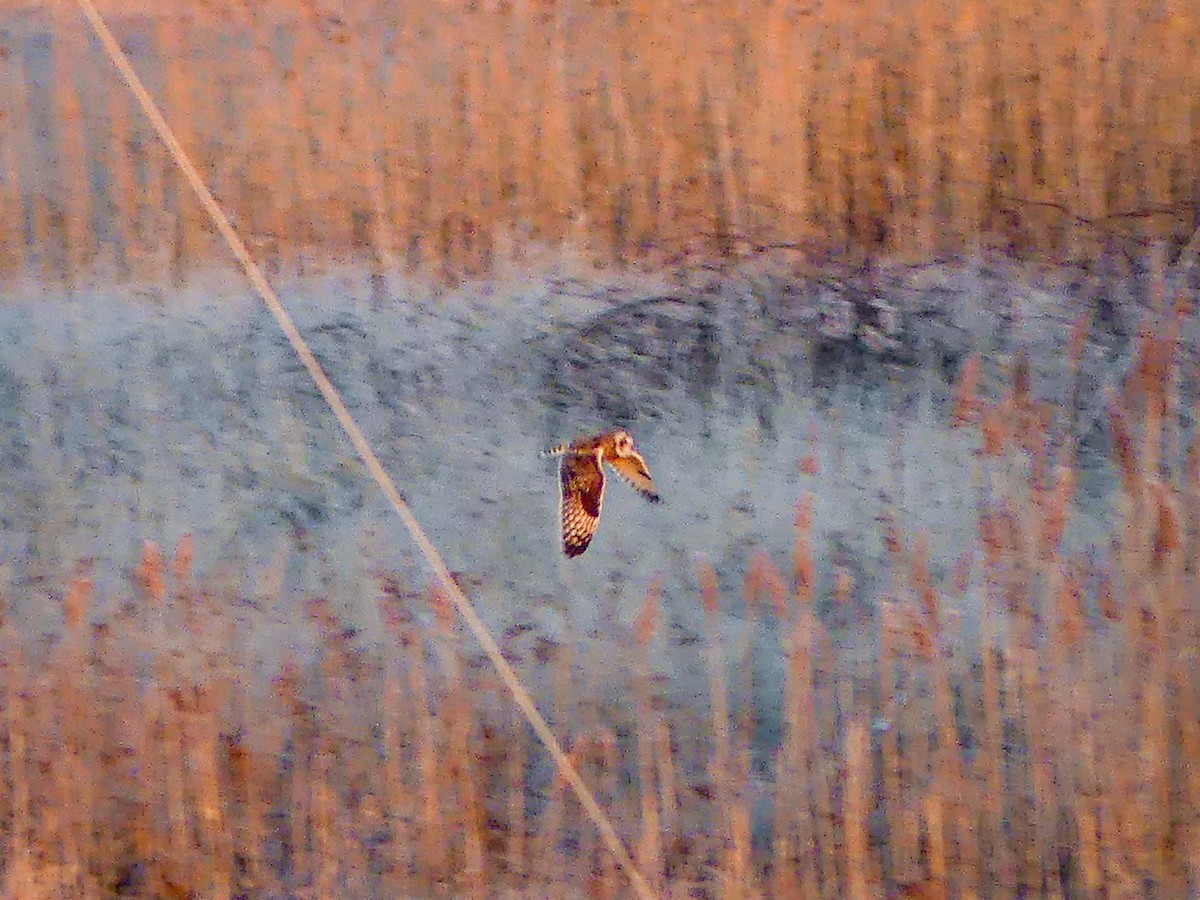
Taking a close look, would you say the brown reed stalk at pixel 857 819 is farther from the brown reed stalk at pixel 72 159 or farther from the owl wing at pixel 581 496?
the brown reed stalk at pixel 72 159

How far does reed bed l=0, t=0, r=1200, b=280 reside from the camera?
16.0 ft

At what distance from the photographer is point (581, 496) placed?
3242 millimetres

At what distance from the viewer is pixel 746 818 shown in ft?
9.86

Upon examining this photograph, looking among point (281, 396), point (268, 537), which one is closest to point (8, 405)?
point (281, 396)

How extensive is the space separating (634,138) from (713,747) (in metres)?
2.49

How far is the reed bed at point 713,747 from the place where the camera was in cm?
296

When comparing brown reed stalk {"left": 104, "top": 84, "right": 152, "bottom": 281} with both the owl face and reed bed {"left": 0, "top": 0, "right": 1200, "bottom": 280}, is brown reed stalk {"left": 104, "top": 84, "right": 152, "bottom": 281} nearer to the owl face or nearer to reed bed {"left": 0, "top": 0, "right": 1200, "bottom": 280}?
reed bed {"left": 0, "top": 0, "right": 1200, "bottom": 280}

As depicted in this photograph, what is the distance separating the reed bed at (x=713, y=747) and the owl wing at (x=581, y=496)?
0.24m

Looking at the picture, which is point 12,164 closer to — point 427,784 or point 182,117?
point 182,117

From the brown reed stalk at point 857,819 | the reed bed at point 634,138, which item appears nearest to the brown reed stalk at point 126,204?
the reed bed at point 634,138

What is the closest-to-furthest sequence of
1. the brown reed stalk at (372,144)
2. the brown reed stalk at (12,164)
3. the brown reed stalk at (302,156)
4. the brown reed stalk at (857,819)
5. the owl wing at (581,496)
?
the brown reed stalk at (857,819) → the owl wing at (581,496) → the brown reed stalk at (372,144) → the brown reed stalk at (302,156) → the brown reed stalk at (12,164)

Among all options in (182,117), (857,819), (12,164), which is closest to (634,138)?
(182,117)

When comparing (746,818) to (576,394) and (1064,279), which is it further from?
(1064,279)

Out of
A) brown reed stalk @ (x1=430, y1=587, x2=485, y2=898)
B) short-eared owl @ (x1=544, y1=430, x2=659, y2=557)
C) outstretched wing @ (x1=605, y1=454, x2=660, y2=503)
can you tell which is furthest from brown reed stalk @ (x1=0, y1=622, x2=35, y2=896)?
outstretched wing @ (x1=605, y1=454, x2=660, y2=503)
